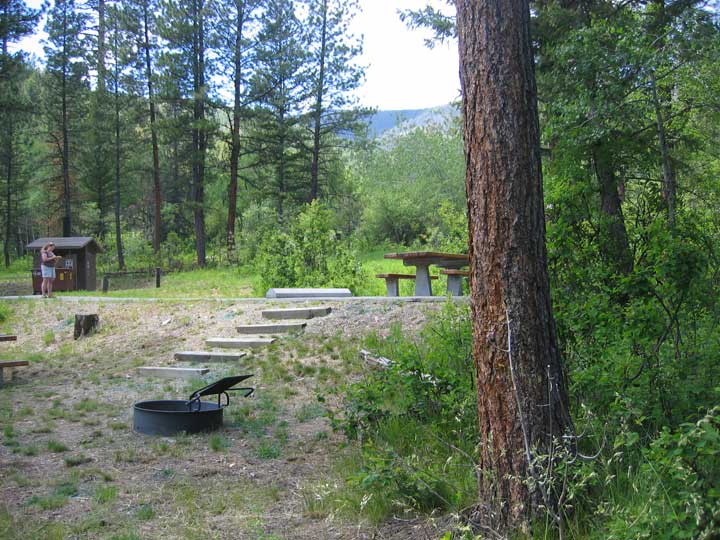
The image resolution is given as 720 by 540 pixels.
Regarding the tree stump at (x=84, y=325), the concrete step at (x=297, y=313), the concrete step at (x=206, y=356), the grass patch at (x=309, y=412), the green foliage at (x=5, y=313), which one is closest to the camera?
the grass patch at (x=309, y=412)

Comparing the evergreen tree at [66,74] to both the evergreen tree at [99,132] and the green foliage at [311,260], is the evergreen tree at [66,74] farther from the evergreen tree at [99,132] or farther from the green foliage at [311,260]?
the green foliage at [311,260]

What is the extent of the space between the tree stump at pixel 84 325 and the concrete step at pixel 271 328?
10.9 feet

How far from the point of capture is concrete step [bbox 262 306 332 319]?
9.77 meters

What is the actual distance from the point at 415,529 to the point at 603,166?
3626mm

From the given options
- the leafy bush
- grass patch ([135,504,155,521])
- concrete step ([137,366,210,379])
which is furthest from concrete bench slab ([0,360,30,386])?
the leafy bush

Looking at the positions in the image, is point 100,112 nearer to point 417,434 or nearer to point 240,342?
point 240,342

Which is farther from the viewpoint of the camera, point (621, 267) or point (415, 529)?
point (621, 267)

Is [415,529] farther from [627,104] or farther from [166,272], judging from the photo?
[166,272]

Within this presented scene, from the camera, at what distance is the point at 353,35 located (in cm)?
2761

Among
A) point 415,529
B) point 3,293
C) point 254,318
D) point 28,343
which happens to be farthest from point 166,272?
point 415,529

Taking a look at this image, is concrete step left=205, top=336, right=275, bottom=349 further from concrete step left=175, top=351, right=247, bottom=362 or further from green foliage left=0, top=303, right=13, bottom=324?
green foliage left=0, top=303, right=13, bottom=324

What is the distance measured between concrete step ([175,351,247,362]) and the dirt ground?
15cm

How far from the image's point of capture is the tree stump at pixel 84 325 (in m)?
11.3

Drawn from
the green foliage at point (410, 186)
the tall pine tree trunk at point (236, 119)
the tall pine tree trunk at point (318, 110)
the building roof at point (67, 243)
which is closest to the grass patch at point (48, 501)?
the building roof at point (67, 243)
